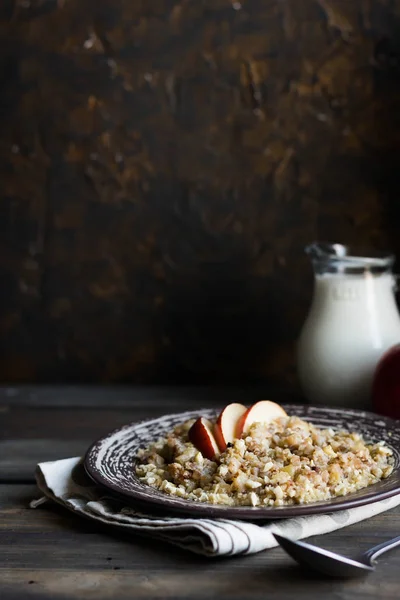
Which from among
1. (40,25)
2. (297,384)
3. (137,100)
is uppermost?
(40,25)

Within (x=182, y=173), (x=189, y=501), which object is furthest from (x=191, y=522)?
(x=182, y=173)

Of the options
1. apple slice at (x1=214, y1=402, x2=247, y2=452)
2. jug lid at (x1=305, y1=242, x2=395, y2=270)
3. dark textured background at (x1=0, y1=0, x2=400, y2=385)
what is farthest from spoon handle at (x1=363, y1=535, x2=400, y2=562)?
dark textured background at (x1=0, y1=0, x2=400, y2=385)

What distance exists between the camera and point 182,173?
4.90ft

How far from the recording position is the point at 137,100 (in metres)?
1.48

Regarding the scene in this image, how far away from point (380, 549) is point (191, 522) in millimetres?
168

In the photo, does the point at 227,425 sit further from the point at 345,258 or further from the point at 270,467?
the point at 345,258

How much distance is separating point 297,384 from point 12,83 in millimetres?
726

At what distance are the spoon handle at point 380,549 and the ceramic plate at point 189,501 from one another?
0.13 ft

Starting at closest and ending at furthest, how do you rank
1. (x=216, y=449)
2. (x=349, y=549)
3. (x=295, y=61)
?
(x=349, y=549)
(x=216, y=449)
(x=295, y=61)

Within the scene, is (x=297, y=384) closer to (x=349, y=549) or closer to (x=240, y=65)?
(x=240, y=65)

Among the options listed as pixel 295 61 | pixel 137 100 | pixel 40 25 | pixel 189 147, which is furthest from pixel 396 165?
pixel 40 25

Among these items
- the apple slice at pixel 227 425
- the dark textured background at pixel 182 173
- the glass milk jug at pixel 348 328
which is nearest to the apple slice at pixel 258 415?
the apple slice at pixel 227 425

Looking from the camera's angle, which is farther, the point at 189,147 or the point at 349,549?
the point at 189,147

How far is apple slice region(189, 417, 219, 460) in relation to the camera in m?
0.90
